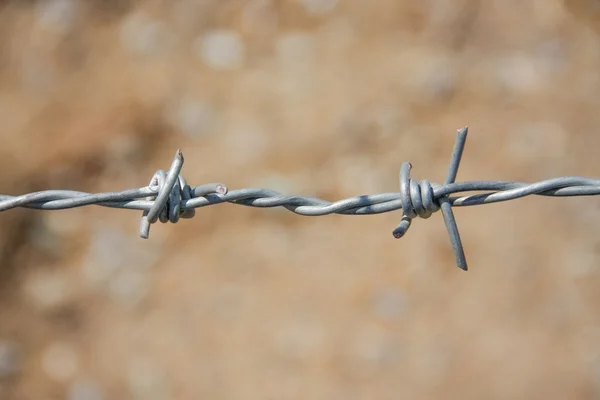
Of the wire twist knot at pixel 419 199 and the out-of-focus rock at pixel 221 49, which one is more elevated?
the out-of-focus rock at pixel 221 49

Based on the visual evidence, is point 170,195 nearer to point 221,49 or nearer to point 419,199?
point 419,199

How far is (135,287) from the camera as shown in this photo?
99.6 inches

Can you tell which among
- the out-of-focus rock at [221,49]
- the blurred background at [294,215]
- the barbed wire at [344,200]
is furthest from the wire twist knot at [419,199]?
the out-of-focus rock at [221,49]

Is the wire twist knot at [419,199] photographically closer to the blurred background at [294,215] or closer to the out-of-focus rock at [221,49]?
the blurred background at [294,215]

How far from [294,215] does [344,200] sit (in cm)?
172

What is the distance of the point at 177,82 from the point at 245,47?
39 centimetres

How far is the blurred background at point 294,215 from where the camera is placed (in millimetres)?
2342

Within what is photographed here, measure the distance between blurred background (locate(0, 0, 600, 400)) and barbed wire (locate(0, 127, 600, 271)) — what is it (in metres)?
1.60

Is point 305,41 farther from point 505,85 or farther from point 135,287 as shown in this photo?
point 135,287

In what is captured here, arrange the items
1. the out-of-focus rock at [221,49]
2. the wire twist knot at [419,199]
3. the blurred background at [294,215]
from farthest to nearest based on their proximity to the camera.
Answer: the out-of-focus rock at [221,49], the blurred background at [294,215], the wire twist knot at [419,199]

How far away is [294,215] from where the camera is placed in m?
2.59

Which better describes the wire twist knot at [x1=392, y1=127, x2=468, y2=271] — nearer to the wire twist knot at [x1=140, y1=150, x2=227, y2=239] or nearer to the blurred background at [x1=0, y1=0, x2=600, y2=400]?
the wire twist knot at [x1=140, y1=150, x2=227, y2=239]

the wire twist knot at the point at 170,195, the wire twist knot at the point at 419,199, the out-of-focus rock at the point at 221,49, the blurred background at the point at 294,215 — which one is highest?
the out-of-focus rock at the point at 221,49

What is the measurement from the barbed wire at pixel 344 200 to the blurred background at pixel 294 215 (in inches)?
62.9
